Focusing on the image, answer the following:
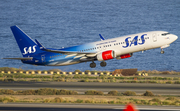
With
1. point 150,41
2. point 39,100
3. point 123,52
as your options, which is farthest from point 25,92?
point 150,41

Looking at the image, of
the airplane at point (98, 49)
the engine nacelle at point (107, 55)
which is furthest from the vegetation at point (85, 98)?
the airplane at point (98, 49)

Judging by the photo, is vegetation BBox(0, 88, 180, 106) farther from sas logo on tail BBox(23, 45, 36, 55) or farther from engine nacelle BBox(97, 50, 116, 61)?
sas logo on tail BBox(23, 45, 36, 55)

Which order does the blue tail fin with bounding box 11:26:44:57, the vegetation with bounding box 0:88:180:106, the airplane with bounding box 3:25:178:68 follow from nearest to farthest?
1. the vegetation with bounding box 0:88:180:106
2. the airplane with bounding box 3:25:178:68
3. the blue tail fin with bounding box 11:26:44:57

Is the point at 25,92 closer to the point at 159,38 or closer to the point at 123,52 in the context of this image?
the point at 123,52

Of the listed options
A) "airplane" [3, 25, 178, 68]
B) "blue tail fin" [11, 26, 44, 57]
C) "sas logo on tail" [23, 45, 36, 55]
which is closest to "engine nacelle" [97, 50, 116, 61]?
"airplane" [3, 25, 178, 68]

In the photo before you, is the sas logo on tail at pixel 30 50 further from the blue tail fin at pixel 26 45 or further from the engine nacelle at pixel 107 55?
the engine nacelle at pixel 107 55

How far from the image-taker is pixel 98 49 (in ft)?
189

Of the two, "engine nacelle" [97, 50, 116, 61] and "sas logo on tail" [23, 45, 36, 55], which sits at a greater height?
"sas logo on tail" [23, 45, 36, 55]

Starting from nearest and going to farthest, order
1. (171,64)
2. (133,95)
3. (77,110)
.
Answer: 1. (77,110)
2. (133,95)
3. (171,64)

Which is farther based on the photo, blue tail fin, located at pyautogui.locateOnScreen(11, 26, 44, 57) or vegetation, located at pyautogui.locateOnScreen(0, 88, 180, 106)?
blue tail fin, located at pyautogui.locateOnScreen(11, 26, 44, 57)

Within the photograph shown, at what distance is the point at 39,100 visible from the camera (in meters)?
46.7

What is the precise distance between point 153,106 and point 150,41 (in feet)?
51.9

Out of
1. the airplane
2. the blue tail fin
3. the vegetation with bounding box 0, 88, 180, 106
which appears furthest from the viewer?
the blue tail fin

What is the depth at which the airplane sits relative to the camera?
54.4 metres
